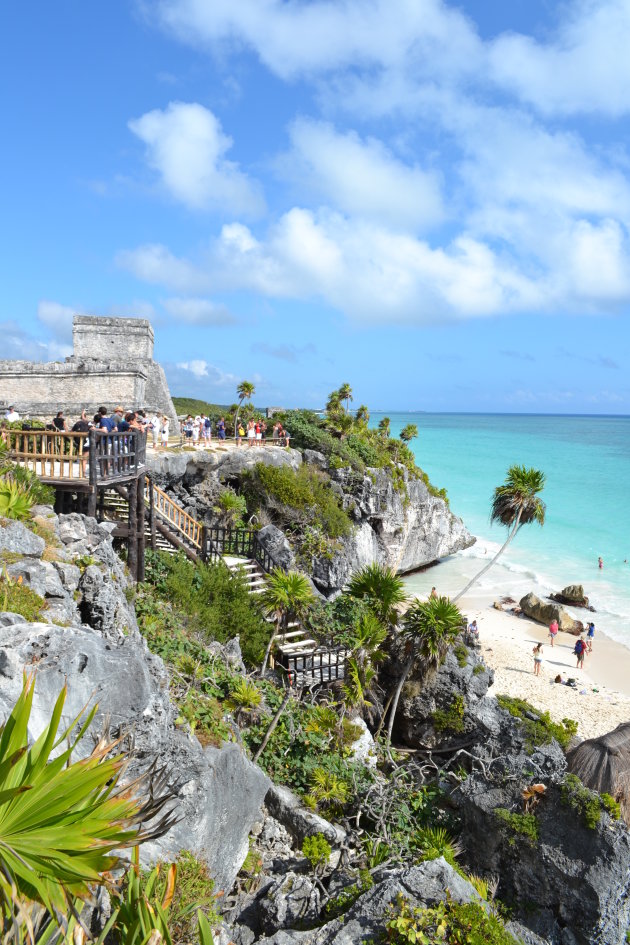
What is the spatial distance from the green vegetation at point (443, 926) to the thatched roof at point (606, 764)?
5045mm

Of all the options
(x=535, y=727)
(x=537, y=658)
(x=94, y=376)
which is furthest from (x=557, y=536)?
(x=535, y=727)

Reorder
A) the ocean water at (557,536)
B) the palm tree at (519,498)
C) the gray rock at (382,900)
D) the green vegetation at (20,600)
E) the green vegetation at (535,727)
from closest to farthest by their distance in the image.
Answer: the gray rock at (382,900) → the green vegetation at (20,600) → the green vegetation at (535,727) → the palm tree at (519,498) → the ocean water at (557,536)

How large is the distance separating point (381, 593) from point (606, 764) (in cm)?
607

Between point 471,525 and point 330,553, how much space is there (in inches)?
1261

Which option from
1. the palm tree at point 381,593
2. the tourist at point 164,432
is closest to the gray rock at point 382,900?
the palm tree at point 381,593

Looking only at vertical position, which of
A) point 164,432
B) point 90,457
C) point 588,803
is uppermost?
point 164,432

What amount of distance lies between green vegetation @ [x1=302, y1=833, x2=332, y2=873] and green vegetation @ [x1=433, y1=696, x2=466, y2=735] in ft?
19.4

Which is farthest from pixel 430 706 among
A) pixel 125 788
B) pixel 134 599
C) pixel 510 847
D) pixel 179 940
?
pixel 125 788

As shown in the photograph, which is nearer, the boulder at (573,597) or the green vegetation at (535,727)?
the green vegetation at (535,727)

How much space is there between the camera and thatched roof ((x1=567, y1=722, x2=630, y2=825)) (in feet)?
32.8

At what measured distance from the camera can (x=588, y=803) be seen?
8.73m

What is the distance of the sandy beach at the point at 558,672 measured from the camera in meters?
20.3

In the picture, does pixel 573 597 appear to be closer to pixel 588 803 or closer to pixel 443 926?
pixel 588 803

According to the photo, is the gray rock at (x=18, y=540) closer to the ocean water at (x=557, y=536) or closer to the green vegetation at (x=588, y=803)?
the green vegetation at (x=588, y=803)
